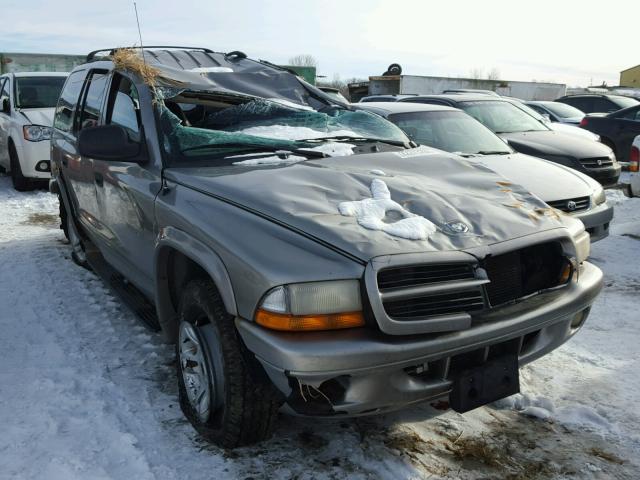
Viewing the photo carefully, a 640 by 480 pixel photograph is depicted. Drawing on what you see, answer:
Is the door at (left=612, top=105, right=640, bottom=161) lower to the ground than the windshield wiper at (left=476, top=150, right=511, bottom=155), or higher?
lower

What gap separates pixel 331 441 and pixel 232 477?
517mm

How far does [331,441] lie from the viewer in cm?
281

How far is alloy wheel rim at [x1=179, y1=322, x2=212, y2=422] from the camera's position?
8.57 feet

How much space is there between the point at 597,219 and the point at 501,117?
3287 millimetres

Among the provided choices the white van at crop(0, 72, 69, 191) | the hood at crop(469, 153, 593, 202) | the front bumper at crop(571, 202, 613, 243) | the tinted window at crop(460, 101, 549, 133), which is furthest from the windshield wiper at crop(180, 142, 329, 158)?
the white van at crop(0, 72, 69, 191)

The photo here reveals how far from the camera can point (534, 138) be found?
7746 millimetres

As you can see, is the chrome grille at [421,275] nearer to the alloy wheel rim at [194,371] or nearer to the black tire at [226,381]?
the black tire at [226,381]

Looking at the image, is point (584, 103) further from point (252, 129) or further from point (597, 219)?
point (252, 129)

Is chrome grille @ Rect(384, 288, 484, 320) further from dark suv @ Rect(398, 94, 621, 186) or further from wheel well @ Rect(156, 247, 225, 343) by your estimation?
dark suv @ Rect(398, 94, 621, 186)

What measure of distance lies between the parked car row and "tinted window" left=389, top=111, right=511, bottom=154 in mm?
2394

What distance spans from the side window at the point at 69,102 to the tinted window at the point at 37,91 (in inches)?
179

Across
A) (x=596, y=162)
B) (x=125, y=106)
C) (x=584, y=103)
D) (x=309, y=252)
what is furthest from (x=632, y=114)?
(x=309, y=252)

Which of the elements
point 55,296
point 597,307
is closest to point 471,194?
point 597,307

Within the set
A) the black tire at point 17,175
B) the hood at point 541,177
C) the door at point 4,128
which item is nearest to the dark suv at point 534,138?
the hood at point 541,177
